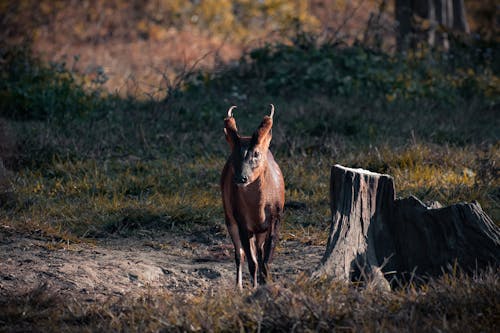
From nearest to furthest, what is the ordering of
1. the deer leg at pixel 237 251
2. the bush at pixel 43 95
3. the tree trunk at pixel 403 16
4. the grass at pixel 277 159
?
the grass at pixel 277 159
the deer leg at pixel 237 251
the bush at pixel 43 95
the tree trunk at pixel 403 16

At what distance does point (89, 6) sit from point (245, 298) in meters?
14.0

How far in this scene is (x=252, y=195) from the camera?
4863 mm

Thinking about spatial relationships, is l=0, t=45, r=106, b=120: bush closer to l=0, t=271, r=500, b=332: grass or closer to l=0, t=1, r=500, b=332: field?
l=0, t=1, r=500, b=332: field

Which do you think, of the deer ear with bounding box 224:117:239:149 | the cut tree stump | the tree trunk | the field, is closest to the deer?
the deer ear with bounding box 224:117:239:149

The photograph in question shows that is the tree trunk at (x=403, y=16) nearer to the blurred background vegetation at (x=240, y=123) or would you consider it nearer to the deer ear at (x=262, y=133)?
the blurred background vegetation at (x=240, y=123)

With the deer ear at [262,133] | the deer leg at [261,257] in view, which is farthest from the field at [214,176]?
the deer ear at [262,133]

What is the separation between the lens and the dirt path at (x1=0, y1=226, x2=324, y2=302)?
5008mm

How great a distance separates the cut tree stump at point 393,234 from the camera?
187 inches

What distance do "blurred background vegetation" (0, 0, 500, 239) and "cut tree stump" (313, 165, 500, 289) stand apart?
1.10m

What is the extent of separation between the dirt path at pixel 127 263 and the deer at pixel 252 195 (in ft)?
1.01

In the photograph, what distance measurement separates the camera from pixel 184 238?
6.22 meters

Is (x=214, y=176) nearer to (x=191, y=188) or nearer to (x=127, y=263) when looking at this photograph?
(x=191, y=188)

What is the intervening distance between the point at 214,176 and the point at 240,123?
6.52 feet

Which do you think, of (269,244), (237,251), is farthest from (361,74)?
(269,244)
